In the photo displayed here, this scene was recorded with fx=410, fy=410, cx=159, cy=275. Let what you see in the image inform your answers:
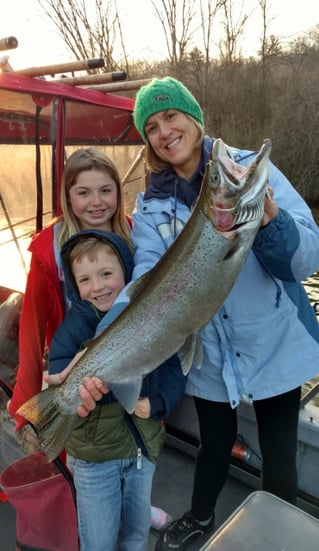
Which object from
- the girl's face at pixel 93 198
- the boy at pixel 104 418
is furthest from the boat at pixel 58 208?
the girl's face at pixel 93 198

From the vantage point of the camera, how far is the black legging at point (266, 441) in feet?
6.27

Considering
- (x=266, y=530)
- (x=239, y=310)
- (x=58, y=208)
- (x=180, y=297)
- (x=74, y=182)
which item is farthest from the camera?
(x=58, y=208)

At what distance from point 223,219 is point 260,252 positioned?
27 centimetres

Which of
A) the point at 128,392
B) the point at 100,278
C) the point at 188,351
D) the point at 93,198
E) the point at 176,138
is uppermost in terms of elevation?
the point at 176,138

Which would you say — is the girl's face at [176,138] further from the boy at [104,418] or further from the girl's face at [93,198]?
the boy at [104,418]

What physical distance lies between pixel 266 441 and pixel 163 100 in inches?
64.6

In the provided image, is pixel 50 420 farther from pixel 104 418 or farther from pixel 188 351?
pixel 188 351

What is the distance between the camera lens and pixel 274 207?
142 centimetres

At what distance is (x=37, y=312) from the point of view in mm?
2107

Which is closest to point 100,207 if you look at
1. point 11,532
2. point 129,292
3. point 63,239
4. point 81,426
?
point 63,239

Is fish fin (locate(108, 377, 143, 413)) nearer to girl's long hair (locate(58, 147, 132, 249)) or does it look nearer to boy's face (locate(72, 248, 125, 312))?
boy's face (locate(72, 248, 125, 312))

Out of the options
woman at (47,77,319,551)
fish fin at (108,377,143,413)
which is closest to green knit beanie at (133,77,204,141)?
woman at (47,77,319,551)

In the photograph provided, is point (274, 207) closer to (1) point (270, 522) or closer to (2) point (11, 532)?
(1) point (270, 522)

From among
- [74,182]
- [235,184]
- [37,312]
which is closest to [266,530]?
[235,184]
